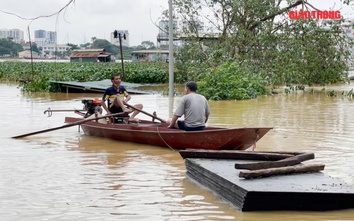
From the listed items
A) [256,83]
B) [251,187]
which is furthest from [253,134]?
[256,83]

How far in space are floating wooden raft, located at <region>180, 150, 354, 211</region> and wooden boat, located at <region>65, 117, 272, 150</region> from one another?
1.92m

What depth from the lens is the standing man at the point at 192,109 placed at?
11305mm

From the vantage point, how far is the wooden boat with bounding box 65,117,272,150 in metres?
10.8

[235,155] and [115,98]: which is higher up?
[115,98]

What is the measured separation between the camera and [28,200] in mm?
8211

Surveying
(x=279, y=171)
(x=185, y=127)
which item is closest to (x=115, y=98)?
(x=185, y=127)

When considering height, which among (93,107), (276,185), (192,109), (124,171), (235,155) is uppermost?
(192,109)

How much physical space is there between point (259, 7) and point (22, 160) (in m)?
20.0

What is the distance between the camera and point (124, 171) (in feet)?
34.0

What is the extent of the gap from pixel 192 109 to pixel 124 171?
1.73 meters

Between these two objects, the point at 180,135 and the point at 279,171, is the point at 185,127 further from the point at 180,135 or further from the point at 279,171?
the point at 279,171

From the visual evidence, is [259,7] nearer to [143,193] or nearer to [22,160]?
[22,160]

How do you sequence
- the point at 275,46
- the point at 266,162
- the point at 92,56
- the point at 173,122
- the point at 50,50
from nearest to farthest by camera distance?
the point at 266,162 < the point at 173,122 < the point at 275,46 < the point at 92,56 < the point at 50,50

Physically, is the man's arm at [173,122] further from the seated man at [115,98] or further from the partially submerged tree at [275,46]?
the partially submerged tree at [275,46]
